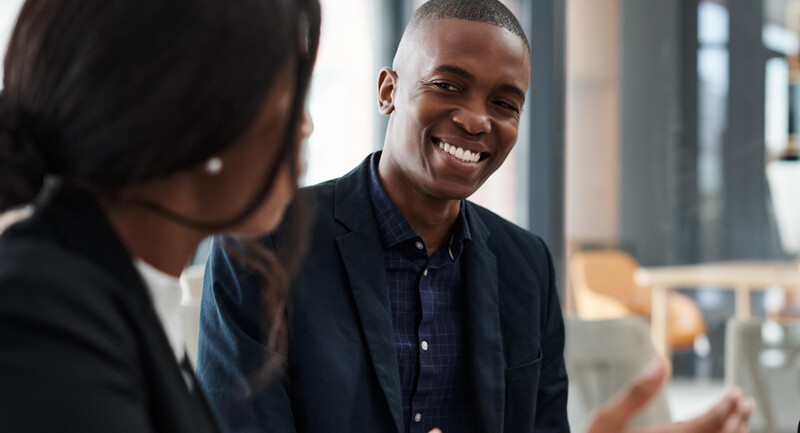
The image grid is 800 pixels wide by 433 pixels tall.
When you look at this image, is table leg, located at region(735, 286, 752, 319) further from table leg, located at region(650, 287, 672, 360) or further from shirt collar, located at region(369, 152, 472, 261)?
shirt collar, located at region(369, 152, 472, 261)

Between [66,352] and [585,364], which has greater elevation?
[66,352]

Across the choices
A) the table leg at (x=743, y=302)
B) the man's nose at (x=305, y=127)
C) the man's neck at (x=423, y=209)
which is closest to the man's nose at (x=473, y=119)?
the man's neck at (x=423, y=209)

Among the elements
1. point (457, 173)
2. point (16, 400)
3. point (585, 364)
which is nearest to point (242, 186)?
point (16, 400)

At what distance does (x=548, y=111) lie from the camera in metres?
3.58

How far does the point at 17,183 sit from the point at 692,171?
532 centimetres

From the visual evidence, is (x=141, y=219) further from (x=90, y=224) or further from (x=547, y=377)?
(x=547, y=377)

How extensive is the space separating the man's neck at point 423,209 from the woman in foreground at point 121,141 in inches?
30.0

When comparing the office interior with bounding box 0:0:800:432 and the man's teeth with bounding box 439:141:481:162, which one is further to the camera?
the office interior with bounding box 0:0:800:432

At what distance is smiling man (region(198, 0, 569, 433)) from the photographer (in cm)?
134

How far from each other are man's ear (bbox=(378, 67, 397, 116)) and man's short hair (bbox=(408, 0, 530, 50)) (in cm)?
10

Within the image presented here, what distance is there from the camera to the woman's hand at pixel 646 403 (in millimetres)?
852

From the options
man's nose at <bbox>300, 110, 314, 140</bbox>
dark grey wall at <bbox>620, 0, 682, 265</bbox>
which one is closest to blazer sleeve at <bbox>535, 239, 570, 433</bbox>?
man's nose at <bbox>300, 110, 314, 140</bbox>

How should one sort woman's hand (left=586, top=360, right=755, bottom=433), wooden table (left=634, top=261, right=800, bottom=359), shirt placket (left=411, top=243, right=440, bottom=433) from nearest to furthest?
woman's hand (left=586, top=360, right=755, bottom=433) → shirt placket (left=411, top=243, right=440, bottom=433) → wooden table (left=634, top=261, right=800, bottom=359)

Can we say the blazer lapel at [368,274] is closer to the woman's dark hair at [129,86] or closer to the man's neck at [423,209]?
the man's neck at [423,209]
